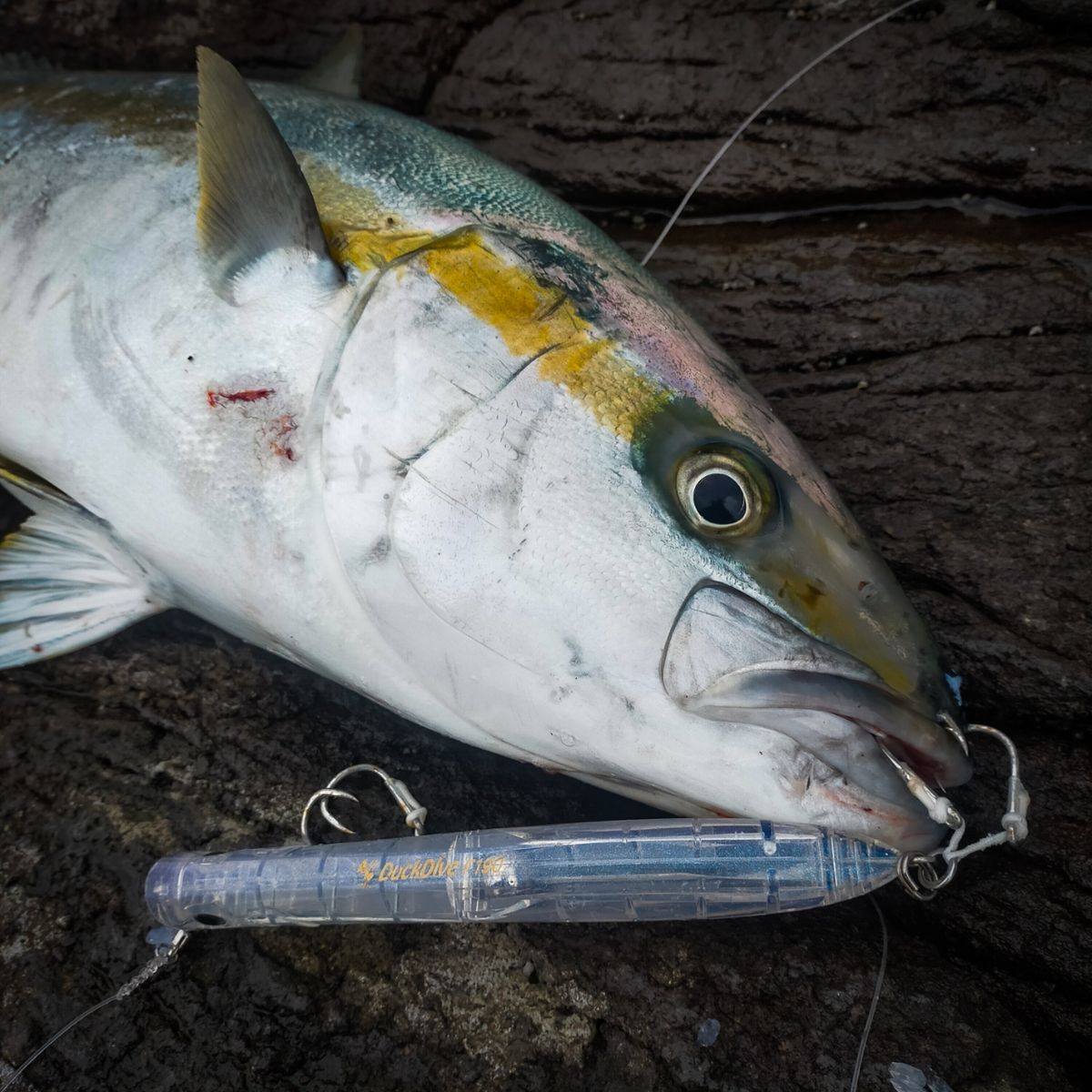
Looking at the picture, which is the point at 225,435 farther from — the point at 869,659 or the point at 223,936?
the point at 869,659

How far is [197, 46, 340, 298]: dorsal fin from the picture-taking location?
65.2 inches

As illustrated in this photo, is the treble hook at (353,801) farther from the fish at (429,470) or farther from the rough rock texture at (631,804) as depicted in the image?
the fish at (429,470)

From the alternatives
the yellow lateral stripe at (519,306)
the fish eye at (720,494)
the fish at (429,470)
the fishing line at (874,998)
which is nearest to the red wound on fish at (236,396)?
the fish at (429,470)

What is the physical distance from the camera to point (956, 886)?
187 cm

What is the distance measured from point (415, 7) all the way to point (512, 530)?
2.45 m

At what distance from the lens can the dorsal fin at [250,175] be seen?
166 centimetres

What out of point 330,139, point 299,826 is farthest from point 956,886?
point 330,139

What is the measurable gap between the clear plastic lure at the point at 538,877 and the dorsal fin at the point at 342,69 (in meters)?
2.20

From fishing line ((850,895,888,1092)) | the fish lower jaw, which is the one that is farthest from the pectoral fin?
fishing line ((850,895,888,1092))

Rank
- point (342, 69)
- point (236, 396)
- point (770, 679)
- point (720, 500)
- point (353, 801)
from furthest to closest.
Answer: point (342, 69)
point (353, 801)
point (236, 396)
point (720, 500)
point (770, 679)

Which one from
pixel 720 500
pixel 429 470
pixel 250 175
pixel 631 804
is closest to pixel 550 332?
pixel 429 470

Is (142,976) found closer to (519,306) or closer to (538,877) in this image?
(538,877)

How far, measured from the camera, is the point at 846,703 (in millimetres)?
1362

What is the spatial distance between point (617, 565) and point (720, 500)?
215 millimetres
